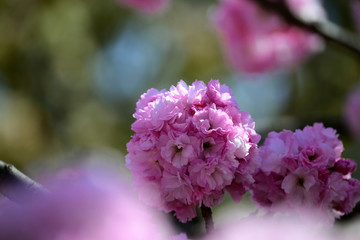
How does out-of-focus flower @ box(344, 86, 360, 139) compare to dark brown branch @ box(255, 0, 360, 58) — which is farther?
out-of-focus flower @ box(344, 86, 360, 139)

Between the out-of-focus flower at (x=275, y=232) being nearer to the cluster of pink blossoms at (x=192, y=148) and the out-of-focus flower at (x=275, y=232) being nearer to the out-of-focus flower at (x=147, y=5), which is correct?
the cluster of pink blossoms at (x=192, y=148)

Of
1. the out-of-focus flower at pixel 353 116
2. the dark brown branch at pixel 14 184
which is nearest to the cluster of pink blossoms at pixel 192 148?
the dark brown branch at pixel 14 184

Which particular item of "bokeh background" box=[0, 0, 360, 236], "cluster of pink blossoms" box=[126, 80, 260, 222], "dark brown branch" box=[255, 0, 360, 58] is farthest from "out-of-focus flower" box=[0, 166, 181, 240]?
"bokeh background" box=[0, 0, 360, 236]

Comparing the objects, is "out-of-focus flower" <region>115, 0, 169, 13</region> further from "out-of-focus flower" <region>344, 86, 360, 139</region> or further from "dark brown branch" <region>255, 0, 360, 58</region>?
"out-of-focus flower" <region>344, 86, 360, 139</region>

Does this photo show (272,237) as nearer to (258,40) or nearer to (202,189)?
(202,189)

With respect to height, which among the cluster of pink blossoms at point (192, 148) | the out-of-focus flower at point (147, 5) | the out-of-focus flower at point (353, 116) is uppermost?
the out-of-focus flower at point (147, 5)

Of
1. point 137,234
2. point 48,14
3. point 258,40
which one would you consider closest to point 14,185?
point 137,234
